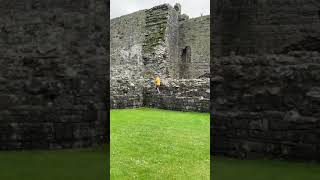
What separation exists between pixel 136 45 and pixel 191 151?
15234 millimetres

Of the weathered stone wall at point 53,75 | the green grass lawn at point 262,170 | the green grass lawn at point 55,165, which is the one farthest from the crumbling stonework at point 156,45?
the green grass lawn at point 262,170

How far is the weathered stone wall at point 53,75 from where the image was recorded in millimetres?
5297

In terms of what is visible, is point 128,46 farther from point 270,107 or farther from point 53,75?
point 270,107

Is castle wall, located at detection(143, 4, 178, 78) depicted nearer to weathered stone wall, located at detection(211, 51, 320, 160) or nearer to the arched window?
the arched window

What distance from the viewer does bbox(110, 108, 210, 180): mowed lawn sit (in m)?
4.99

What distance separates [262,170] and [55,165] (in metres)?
2.45

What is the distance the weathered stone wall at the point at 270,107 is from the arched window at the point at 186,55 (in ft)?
54.8

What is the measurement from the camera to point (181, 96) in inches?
512

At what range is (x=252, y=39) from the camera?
4.96m

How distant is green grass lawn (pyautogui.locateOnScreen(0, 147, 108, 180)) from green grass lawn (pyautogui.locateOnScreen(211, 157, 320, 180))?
54.3 inches

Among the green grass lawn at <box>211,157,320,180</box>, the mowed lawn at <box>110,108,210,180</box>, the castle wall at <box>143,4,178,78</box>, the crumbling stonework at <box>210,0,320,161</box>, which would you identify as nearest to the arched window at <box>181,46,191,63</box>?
Answer: the castle wall at <box>143,4,178,78</box>

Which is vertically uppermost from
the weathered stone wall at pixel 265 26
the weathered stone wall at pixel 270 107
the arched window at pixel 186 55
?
the arched window at pixel 186 55

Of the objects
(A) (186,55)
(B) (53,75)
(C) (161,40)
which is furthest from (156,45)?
(B) (53,75)

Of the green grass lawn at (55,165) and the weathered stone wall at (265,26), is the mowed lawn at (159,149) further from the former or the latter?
the weathered stone wall at (265,26)
